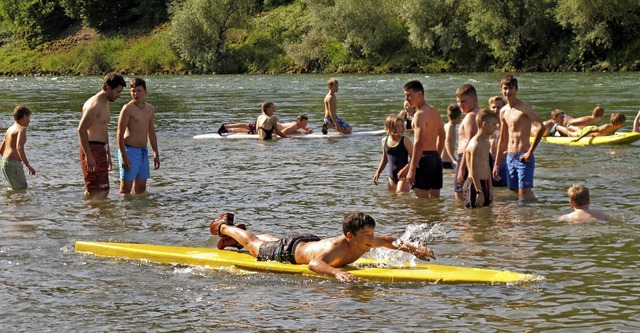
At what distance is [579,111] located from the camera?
25.8 metres

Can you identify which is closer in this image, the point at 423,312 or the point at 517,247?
the point at 423,312

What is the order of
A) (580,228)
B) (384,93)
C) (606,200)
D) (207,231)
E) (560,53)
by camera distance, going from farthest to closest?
1. (560,53)
2. (384,93)
3. (606,200)
4. (207,231)
5. (580,228)

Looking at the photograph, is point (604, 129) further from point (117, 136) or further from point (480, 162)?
point (117, 136)

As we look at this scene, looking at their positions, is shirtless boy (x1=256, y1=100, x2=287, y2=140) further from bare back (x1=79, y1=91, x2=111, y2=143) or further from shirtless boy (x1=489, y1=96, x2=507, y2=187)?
bare back (x1=79, y1=91, x2=111, y2=143)

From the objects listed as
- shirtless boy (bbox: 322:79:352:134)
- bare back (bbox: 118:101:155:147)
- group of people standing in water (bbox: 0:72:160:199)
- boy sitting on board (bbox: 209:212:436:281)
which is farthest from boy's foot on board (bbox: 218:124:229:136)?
boy sitting on board (bbox: 209:212:436:281)

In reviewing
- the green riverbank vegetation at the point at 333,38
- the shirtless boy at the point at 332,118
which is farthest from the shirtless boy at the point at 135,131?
the green riverbank vegetation at the point at 333,38

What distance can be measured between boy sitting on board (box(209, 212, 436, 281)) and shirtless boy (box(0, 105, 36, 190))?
551 centimetres

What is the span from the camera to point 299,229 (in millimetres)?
10766

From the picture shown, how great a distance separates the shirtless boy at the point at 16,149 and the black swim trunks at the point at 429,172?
543cm

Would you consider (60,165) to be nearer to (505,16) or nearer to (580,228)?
(580,228)

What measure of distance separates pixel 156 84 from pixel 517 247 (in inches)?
1815

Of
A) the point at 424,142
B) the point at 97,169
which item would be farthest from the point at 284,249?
the point at 97,169

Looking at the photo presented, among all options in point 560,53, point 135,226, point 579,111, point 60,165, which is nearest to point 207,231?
point 135,226

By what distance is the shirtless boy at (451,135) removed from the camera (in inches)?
529
